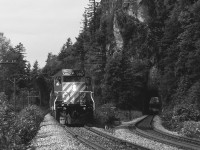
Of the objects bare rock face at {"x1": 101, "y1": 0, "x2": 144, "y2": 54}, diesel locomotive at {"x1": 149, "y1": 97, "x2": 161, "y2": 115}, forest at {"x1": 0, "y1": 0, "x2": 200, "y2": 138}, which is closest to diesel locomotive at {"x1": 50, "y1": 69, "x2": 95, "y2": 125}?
forest at {"x1": 0, "y1": 0, "x2": 200, "y2": 138}

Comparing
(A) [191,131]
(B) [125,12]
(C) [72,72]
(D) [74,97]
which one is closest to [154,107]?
(B) [125,12]

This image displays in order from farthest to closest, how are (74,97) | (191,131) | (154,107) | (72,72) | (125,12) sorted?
1. (154,107)
2. (125,12)
3. (72,72)
4. (74,97)
5. (191,131)

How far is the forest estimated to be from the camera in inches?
1860

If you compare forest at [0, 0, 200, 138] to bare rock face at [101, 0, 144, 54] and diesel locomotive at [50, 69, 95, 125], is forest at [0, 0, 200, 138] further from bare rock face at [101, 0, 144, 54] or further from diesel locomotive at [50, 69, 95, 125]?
diesel locomotive at [50, 69, 95, 125]

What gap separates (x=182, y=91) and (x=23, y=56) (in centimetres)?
9500

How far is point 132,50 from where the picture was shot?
221ft

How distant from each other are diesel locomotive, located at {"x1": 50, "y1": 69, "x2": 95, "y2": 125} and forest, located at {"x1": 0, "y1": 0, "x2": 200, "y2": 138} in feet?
22.7

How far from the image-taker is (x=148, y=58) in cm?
6494

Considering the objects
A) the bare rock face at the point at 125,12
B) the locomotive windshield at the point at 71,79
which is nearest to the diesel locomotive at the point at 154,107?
the bare rock face at the point at 125,12

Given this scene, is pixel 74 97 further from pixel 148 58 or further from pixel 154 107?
pixel 154 107

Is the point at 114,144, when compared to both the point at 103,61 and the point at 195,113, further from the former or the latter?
the point at 103,61

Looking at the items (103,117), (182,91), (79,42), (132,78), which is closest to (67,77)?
(103,117)

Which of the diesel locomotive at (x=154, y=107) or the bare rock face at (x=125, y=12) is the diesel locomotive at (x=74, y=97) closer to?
the diesel locomotive at (x=154, y=107)

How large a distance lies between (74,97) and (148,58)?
3896cm
